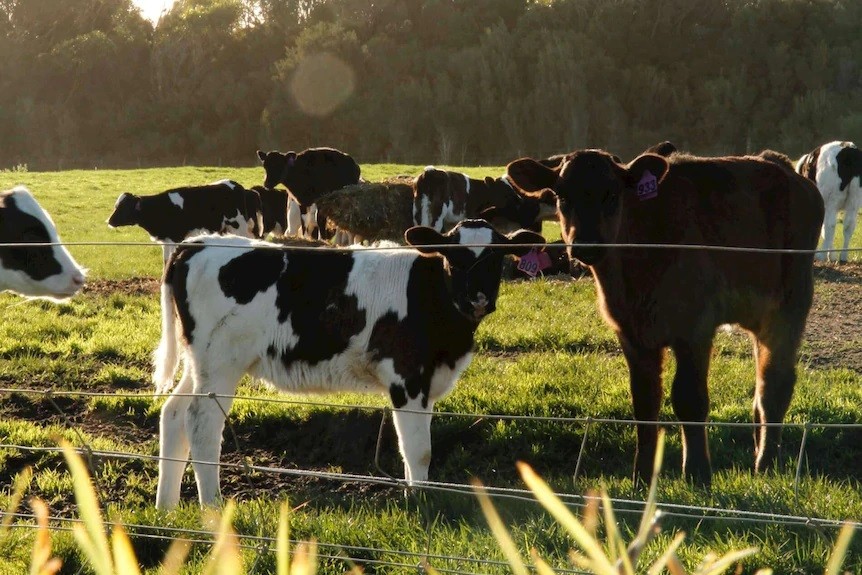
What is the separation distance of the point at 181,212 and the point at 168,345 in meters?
11.9

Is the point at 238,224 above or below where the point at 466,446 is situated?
above

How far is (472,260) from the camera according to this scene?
6.37 metres

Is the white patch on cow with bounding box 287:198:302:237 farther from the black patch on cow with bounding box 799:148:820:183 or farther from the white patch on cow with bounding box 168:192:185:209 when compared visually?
the black patch on cow with bounding box 799:148:820:183

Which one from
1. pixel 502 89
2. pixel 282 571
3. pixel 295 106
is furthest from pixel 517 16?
pixel 282 571

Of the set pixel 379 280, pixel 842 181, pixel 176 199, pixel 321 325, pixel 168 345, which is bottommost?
pixel 168 345

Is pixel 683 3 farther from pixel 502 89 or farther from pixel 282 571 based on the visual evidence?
pixel 282 571

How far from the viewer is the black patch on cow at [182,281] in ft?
21.7

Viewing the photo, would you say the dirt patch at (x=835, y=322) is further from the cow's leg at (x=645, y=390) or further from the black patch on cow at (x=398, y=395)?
the black patch on cow at (x=398, y=395)

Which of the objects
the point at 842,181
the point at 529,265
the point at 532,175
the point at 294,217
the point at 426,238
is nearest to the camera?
the point at 529,265

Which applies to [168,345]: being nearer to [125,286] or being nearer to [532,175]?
[532,175]

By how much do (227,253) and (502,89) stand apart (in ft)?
158

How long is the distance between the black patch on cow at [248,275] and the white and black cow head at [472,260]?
0.90 m

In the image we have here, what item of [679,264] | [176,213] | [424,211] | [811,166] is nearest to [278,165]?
[176,213]

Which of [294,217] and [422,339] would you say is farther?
[294,217]
